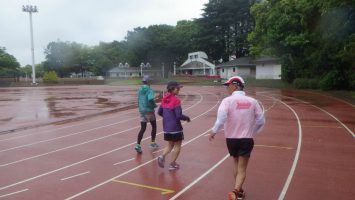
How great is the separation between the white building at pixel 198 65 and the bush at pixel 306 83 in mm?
37928

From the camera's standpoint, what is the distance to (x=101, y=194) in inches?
255

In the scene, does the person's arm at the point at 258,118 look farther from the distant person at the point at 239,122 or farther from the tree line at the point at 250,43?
the tree line at the point at 250,43

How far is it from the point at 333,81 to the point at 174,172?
90.1 feet

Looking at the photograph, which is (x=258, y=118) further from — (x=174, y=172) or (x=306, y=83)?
(x=306, y=83)

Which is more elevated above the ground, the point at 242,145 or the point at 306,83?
the point at 242,145

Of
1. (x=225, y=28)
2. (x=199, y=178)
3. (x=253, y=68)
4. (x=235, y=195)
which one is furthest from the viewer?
(x=225, y=28)

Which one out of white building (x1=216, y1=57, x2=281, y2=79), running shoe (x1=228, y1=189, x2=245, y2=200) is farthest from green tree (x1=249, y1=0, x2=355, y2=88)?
running shoe (x1=228, y1=189, x2=245, y2=200)

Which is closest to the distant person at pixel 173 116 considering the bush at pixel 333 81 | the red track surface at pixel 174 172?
the red track surface at pixel 174 172

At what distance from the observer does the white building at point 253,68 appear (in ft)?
183

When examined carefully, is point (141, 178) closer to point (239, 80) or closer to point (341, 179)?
point (239, 80)

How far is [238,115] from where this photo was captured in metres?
5.55

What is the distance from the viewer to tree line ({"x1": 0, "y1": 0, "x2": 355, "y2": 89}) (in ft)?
86.9

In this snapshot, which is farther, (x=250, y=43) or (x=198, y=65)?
(x=198, y=65)

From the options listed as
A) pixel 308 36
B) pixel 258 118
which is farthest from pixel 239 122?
pixel 308 36
